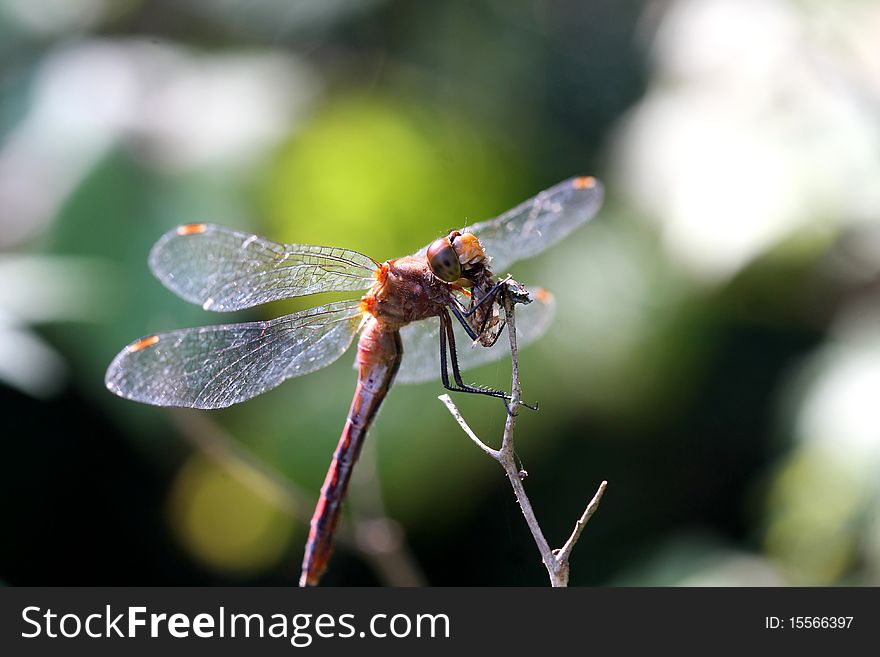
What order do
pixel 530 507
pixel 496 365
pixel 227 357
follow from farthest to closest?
pixel 496 365
pixel 227 357
pixel 530 507

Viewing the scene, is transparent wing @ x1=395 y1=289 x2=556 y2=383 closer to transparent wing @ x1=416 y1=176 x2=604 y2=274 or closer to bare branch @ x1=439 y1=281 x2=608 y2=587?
transparent wing @ x1=416 y1=176 x2=604 y2=274

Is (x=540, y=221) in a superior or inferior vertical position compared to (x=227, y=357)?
superior

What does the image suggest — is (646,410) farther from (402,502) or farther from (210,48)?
(210,48)

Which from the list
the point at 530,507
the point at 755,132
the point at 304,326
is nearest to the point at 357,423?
the point at 304,326

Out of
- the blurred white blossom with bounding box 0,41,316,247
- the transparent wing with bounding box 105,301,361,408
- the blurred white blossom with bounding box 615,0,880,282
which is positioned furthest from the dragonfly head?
the blurred white blossom with bounding box 0,41,316,247

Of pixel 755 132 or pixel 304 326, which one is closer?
pixel 304 326

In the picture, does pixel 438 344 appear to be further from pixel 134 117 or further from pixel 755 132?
pixel 134 117
